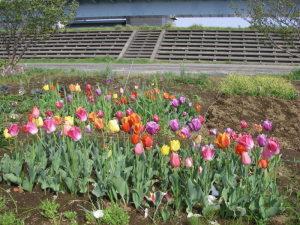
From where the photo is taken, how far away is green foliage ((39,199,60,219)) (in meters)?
4.25

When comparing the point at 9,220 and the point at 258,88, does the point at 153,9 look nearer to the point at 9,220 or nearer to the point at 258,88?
the point at 258,88

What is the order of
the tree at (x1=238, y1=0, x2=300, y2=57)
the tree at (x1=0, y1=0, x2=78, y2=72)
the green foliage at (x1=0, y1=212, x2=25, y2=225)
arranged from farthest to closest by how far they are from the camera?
the tree at (x1=238, y1=0, x2=300, y2=57)
the tree at (x1=0, y1=0, x2=78, y2=72)
the green foliage at (x1=0, y1=212, x2=25, y2=225)

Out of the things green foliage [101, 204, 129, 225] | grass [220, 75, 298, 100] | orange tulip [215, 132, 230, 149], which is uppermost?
orange tulip [215, 132, 230, 149]

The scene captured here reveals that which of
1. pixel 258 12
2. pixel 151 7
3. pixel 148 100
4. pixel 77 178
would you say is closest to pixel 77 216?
pixel 77 178

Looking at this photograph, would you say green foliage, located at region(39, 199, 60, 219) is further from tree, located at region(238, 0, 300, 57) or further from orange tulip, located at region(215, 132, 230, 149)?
tree, located at region(238, 0, 300, 57)

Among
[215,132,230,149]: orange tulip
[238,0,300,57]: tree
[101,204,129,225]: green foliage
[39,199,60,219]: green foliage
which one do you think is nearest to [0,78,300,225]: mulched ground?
[39,199,60,219]: green foliage

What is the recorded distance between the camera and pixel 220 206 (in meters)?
4.41

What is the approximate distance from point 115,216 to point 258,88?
25.0 feet

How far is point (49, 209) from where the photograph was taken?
4309 millimetres

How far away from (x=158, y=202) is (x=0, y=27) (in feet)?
74.9

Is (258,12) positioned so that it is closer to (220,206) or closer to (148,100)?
(148,100)

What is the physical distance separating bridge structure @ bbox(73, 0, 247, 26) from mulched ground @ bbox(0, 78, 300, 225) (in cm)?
4184

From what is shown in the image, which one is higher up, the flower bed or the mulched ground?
the flower bed

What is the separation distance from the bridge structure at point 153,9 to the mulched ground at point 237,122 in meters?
41.8
